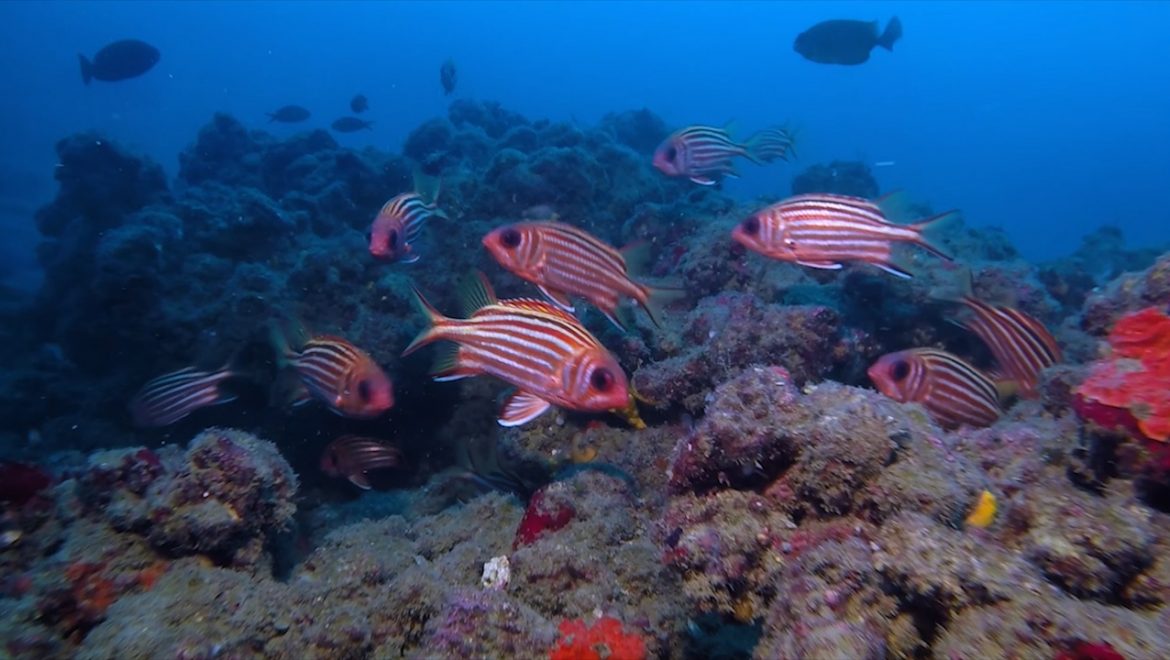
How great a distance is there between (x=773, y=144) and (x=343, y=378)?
29.0 ft

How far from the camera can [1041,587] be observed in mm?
2176

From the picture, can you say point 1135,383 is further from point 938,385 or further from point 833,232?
point 833,232

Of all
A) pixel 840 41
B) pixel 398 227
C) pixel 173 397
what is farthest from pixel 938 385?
pixel 840 41

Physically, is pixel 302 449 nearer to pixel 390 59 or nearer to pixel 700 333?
pixel 700 333

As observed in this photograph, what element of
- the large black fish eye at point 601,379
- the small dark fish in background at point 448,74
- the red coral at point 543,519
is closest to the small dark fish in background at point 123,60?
the small dark fish in background at point 448,74

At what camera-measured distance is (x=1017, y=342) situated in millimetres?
5688

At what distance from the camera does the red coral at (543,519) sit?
3990 millimetres

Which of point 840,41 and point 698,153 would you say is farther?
Answer: point 840,41

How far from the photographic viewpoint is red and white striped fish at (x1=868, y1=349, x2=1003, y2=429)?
507 centimetres

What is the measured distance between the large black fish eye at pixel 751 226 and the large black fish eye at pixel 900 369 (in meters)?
→ 1.69

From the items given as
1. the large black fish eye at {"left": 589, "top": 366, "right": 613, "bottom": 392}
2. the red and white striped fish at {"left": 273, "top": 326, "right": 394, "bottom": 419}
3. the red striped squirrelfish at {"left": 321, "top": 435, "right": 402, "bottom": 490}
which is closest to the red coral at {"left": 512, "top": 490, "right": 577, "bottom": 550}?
the large black fish eye at {"left": 589, "top": 366, "right": 613, "bottom": 392}

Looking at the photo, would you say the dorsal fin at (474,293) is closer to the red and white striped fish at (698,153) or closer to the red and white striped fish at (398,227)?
the red and white striped fish at (398,227)

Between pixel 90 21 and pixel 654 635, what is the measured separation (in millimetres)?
175509

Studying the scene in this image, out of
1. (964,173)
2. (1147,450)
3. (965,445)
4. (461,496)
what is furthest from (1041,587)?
(964,173)
